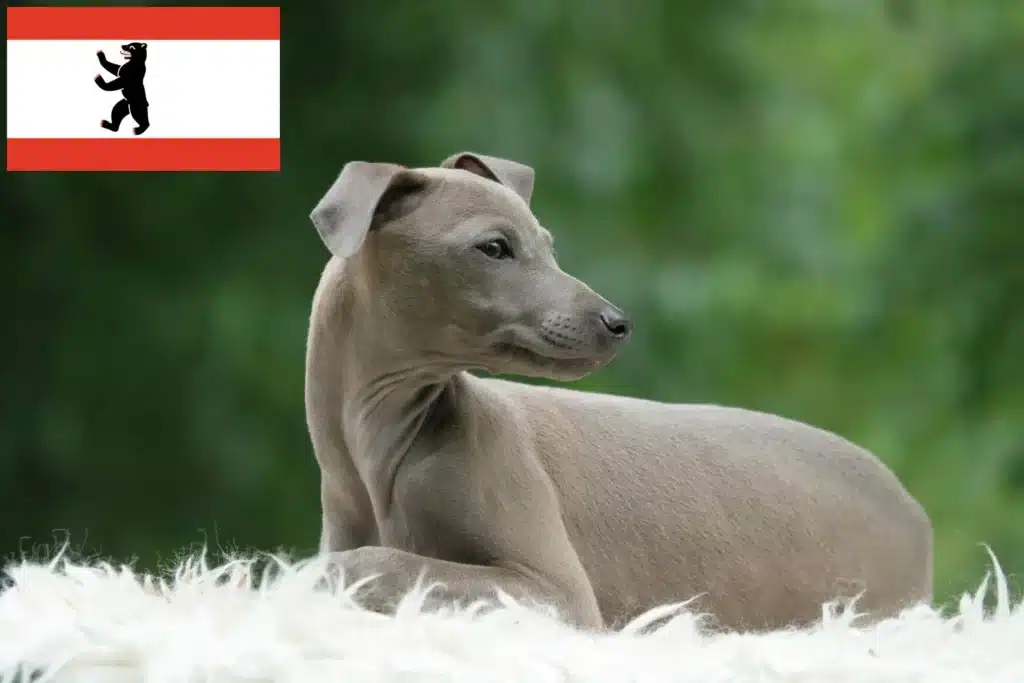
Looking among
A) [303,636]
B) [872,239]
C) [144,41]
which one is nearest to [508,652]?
[303,636]

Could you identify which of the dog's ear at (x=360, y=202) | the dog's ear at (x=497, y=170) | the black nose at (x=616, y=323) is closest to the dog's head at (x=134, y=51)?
the dog's ear at (x=497, y=170)

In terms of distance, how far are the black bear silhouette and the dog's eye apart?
1.04 metres

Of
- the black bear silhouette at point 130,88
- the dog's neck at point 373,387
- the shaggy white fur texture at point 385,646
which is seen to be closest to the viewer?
the shaggy white fur texture at point 385,646

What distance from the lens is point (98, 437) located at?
370 centimetres

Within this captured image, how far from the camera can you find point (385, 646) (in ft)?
4.41

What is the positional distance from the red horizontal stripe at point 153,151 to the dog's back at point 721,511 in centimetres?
89

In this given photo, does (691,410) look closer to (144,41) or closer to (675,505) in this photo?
(675,505)

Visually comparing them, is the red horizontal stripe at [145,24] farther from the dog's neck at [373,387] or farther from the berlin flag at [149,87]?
the dog's neck at [373,387]

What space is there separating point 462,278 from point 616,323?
0.16 metres

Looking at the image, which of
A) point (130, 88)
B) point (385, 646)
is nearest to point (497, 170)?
point (385, 646)

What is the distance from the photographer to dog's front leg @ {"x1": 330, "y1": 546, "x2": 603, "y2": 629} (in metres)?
1.49

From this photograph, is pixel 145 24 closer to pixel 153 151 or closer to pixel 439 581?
pixel 153 151

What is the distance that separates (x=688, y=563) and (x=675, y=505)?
0.07m

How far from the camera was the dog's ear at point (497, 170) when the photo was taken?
69.2 inches
